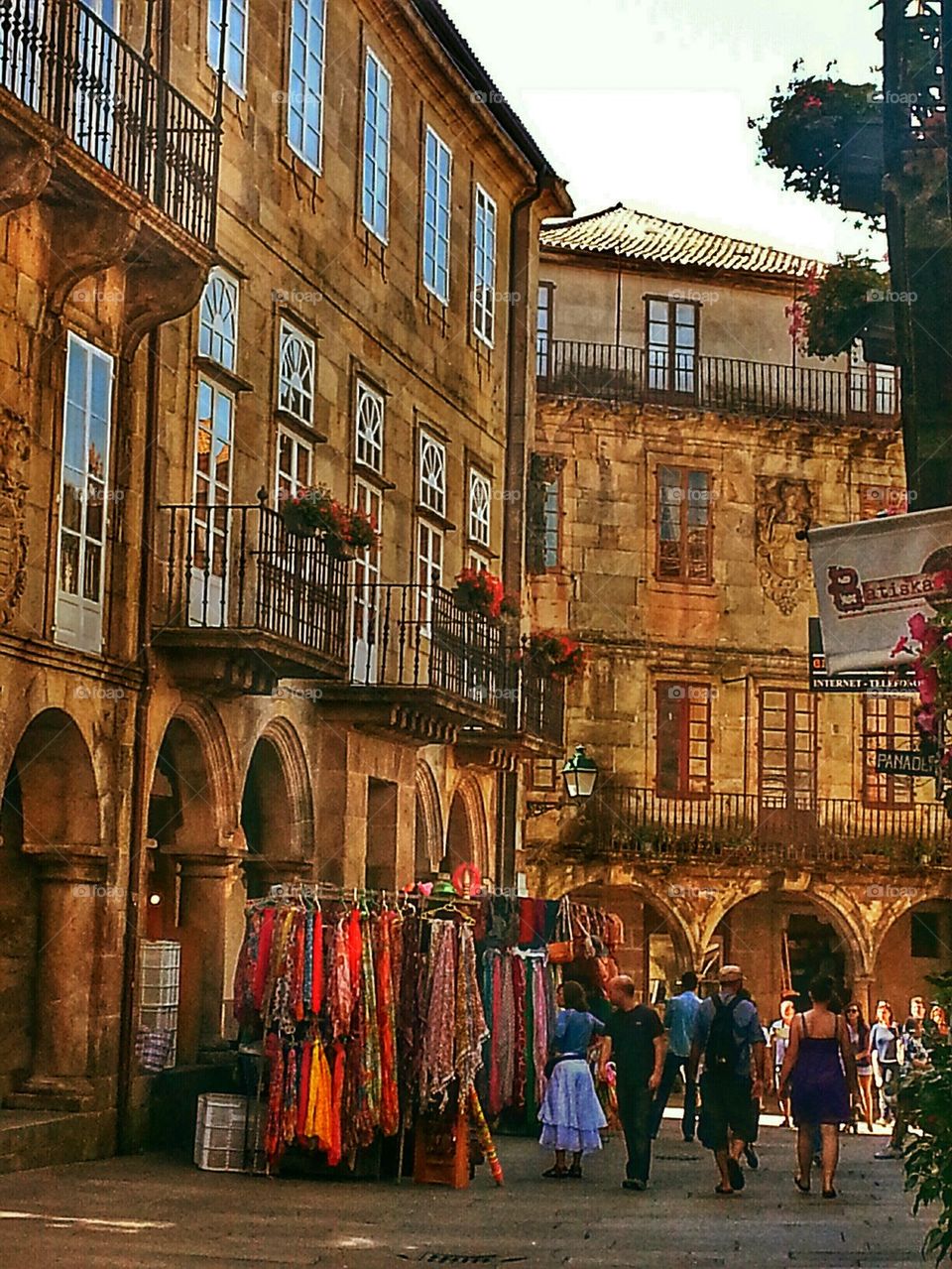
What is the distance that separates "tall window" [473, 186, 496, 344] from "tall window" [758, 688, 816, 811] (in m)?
13.1

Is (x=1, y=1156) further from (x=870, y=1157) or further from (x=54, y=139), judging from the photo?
(x=870, y=1157)

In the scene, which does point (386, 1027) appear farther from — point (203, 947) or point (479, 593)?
point (479, 593)

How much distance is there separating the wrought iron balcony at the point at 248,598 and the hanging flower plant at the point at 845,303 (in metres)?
4.33

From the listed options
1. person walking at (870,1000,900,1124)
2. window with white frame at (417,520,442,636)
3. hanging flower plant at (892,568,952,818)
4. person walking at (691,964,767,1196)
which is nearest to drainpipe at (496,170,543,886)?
window with white frame at (417,520,442,636)

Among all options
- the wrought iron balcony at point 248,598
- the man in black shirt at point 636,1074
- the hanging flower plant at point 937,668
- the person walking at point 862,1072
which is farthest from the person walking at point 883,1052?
the hanging flower plant at point 937,668

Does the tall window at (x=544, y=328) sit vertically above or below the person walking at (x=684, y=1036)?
above

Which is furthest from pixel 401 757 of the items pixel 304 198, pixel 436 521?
pixel 304 198

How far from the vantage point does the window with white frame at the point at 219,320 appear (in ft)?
63.6

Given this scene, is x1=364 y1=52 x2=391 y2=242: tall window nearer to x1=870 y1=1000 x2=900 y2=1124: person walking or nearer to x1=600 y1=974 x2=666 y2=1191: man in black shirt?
x1=600 y1=974 x2=666 y2=1191: man in black shirt

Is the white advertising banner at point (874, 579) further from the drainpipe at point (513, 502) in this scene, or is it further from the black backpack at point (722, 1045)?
the drainpipe at point (513, 502)

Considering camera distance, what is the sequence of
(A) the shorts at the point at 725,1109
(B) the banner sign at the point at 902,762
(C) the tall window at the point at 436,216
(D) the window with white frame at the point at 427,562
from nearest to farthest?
(B) the banner sign at the point at 902,762 < (A) the shorts at the point at 725,1109 < (D) the window with white frame at the point at 427,562 < (C) the tall window at the point at 436,216

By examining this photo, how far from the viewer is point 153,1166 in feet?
54.3

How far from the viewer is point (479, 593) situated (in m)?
24.8

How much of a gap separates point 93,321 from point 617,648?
2294cm
